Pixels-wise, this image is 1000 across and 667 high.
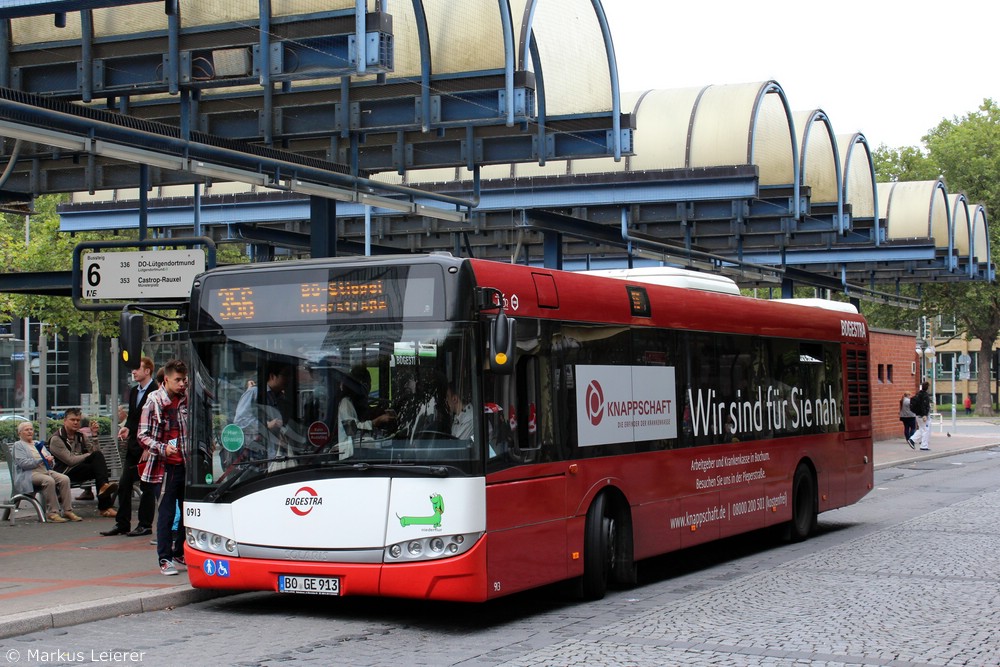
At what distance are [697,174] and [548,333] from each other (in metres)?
13.6

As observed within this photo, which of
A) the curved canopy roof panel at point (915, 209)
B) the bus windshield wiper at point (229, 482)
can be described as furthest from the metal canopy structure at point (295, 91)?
the curved canopy roof panel at point (915, 209)

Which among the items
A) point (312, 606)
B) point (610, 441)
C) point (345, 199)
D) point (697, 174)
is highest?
point (697, 174)

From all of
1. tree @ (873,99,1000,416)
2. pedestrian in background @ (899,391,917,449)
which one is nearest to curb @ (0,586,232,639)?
pedestrian in background @ (899,391,917,449)

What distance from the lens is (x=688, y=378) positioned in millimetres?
12664

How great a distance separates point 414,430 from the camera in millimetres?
9219

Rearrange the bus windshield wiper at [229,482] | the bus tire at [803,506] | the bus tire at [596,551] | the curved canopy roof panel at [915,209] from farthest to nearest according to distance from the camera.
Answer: the curved canopy roof panel at [915,209] < the bus tire at [803,506] < the bus tire at [596,551] < the bus windshield wiper at [229,482]

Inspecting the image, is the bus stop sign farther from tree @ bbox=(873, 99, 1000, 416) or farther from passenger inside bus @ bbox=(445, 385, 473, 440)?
tree @ bbox=(873, 99, 1000, 416)

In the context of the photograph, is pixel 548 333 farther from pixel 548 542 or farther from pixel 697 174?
pixel 697 174

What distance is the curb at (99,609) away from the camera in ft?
29.1

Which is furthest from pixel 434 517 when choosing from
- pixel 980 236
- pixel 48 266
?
pixel 980 236

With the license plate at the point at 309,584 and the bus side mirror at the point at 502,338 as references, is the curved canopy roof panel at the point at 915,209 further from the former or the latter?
the license plate at the point at 309,584

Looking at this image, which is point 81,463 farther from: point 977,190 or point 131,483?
point 977,190

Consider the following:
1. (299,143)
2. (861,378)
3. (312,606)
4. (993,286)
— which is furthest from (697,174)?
(993,286)

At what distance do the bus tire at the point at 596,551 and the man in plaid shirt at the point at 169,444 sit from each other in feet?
11.8
